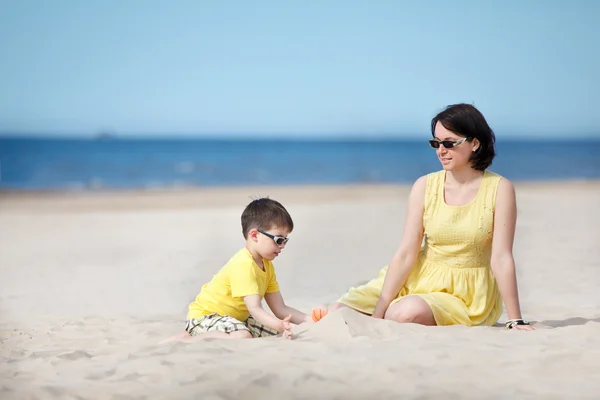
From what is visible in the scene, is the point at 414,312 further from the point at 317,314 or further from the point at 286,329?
the point at 286,329

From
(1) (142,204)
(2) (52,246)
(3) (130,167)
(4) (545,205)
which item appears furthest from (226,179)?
(2) (52,246)

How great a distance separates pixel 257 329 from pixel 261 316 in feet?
1.01

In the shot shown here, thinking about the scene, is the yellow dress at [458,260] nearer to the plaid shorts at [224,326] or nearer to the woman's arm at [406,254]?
the woman's arm at [406,254]

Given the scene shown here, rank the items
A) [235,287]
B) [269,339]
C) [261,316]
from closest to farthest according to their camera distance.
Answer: [269,339]
[261,316]
[235,287]

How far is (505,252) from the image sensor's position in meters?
4.34

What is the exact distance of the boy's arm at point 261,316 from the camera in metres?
4.00

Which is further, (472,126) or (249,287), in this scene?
(472,126)

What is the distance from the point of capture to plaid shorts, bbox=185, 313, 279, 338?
13.6 feet

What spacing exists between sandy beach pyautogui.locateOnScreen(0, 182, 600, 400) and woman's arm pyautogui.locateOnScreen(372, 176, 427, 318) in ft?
1.49

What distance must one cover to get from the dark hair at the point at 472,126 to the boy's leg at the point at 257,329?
139cm

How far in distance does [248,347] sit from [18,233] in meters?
7.99

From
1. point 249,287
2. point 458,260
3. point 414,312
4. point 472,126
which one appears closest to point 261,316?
point 249,287

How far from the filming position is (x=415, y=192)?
4594 millimetres

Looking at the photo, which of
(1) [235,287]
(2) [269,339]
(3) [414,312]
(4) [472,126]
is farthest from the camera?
(4) [472,126]
